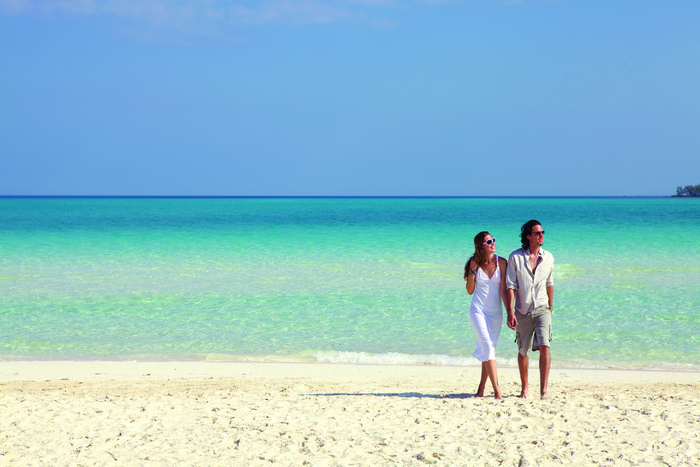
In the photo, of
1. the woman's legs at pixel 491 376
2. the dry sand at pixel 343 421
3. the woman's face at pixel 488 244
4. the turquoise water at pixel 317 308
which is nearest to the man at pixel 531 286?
the woman's face at pixel 488 244

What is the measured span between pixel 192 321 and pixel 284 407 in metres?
5.36

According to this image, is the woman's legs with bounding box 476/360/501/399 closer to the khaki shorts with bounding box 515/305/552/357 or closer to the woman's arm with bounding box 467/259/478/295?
the khaki shorts with bounding box 515/305/552/357

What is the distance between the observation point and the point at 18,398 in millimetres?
5773

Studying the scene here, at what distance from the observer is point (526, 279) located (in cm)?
520

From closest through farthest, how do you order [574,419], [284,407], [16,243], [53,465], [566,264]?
[53,465] → [574,419] → [284,407] → [566,264] → [16,243]

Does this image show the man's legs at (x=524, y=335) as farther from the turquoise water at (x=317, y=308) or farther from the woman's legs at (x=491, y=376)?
the turquoise water at (x=317, y=308)

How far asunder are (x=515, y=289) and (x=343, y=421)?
1935mm

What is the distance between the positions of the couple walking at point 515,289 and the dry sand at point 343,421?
2.16ft

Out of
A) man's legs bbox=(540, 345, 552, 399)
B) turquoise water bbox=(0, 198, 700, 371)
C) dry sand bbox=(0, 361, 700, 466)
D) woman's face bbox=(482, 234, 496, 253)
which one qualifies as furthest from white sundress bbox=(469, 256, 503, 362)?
turquoise water bbox=(0, 198, 700, 371)

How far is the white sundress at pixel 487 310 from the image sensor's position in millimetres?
5289

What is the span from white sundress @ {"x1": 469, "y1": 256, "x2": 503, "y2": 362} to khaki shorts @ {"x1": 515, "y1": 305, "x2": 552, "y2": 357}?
8.7 inches

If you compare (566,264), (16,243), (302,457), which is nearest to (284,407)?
(302,457)

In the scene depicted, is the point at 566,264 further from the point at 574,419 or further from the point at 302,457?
the point at 302,457

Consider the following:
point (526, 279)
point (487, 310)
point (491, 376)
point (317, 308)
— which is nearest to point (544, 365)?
point (491, 376)
